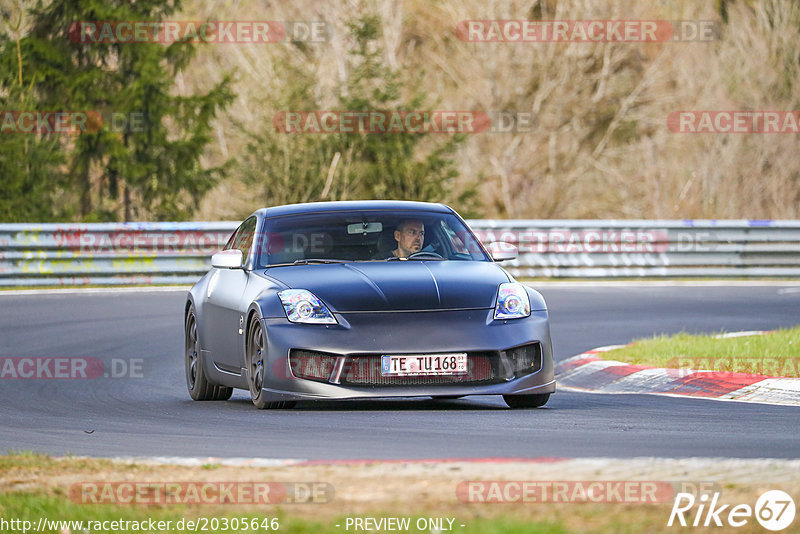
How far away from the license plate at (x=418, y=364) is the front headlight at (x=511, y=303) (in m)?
0.45

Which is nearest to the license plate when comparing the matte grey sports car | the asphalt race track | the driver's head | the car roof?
the matte grey sports car

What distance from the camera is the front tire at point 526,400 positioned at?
998 cm

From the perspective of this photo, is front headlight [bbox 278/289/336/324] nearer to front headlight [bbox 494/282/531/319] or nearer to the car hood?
the car hood

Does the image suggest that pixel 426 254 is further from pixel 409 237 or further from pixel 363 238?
A: pixel 363 238

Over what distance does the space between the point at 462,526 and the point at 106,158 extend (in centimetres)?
2842

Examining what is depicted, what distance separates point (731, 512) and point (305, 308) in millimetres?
4483

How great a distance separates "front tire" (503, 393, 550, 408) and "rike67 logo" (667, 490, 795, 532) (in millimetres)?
4354

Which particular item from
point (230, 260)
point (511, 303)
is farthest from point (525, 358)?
point (230, 260)

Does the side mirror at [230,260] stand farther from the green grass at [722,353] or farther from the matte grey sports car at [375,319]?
the green grass at [722,353]

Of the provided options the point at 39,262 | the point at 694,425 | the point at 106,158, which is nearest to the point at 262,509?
the point at 694,425

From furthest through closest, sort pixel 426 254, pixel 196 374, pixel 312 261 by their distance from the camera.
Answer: pixel 196 374, pixel 426 254, pixel 312 261

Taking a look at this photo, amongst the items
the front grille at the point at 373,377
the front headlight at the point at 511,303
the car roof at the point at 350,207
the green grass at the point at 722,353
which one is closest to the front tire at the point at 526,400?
the front headlight at the point at 511,303

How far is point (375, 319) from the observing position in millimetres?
9312

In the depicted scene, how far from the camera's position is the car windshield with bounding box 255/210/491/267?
10492 mm
